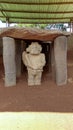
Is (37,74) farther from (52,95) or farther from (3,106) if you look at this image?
(3,106)

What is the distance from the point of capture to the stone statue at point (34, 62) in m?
5.99

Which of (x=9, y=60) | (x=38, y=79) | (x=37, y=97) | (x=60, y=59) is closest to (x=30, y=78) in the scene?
(x=38, y=79)

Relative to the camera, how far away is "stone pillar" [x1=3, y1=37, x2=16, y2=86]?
19.3 feet

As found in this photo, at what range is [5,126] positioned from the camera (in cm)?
386

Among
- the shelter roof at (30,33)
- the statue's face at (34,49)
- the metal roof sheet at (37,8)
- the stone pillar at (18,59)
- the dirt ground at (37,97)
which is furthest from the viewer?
the metal roof sheet at (37,8)

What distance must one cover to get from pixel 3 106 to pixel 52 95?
100cm

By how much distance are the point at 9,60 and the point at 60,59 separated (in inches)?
40.3

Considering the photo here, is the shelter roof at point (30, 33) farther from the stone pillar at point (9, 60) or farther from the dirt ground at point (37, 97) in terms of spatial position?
the dirt ground at point (37, 97)

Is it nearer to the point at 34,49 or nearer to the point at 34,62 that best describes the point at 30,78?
the point at 34,62

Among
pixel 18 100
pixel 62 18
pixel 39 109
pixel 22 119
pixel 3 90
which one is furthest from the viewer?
pixel 62 18

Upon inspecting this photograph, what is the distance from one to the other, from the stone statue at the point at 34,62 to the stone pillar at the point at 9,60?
0.31m

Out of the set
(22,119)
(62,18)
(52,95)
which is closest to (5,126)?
(22,119)

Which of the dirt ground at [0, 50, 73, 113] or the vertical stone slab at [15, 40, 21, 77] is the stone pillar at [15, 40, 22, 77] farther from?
the dirt ground at [0, 50, 73, 113]

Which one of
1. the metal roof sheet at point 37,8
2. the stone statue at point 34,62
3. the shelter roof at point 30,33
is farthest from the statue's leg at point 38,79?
the metal roof sheet at point 37,8
